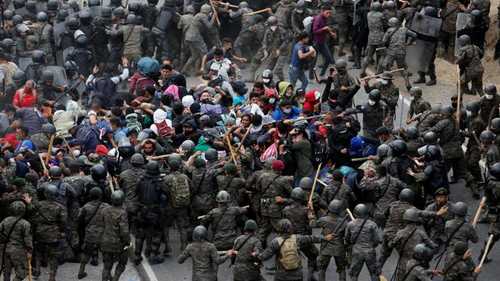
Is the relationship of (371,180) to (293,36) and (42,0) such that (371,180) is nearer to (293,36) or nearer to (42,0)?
(293,36)

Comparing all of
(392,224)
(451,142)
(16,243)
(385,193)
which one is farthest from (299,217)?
(451,142)

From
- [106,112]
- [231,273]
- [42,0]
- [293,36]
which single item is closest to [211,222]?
[231,273]

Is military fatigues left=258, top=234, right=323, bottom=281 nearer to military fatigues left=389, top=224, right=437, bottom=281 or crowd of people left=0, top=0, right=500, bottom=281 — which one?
crowd of people left=0, top=0, right=500, bottom=281

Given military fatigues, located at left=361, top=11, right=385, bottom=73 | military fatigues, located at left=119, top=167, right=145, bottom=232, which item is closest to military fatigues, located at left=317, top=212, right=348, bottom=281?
military fatigues, located at left=119, top=167, right=145, bottom=232

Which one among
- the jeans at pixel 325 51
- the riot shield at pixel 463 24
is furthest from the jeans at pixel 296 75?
the riot shield at pixel 463 24

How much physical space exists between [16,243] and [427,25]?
12.3 metres

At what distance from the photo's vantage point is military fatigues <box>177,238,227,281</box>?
2428 centimetres

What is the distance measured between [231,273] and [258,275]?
5.98ft

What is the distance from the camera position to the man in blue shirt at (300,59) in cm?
3244

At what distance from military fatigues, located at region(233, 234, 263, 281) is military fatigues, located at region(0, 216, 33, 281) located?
323cm

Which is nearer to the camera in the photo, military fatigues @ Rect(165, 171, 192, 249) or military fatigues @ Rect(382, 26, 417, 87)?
military fatigues @ Rect(165, 171, 192, 249)

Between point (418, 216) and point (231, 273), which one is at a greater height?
point (418, 216)

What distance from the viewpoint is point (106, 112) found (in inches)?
1179

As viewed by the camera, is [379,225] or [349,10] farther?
[349,10]
